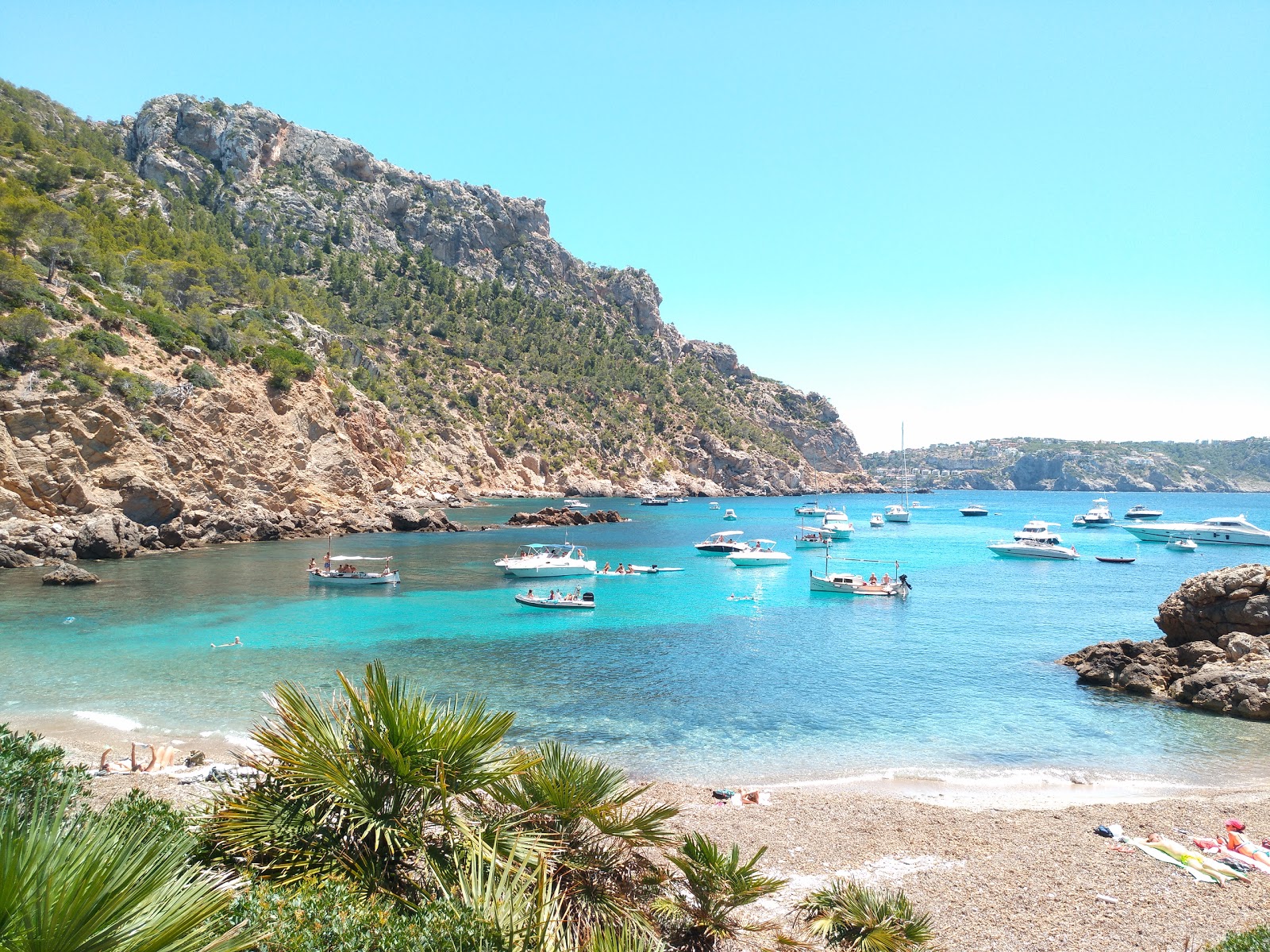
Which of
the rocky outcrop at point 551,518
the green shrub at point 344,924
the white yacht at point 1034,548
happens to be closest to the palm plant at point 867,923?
the green shrub at point 344,924

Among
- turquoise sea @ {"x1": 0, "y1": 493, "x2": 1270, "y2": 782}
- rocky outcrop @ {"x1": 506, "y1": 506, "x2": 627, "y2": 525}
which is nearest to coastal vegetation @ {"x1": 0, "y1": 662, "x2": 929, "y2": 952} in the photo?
turquoise sea @ {"x1": 0, "y1": 493, "x2": 1270, "y2": 782}

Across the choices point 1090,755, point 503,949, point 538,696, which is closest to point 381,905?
point 503,949

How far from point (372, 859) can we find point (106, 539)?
45.3 metres

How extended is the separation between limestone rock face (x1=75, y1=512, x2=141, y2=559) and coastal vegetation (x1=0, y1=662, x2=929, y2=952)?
41.2 m

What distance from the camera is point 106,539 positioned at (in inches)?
1591

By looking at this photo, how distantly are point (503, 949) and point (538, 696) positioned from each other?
52.5ft

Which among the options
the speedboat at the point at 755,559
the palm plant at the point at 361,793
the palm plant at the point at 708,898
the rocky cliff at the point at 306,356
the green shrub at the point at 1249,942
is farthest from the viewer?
the speedboat at the point at 755,559

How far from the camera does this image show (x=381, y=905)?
4.74 metres

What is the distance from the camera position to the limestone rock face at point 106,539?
39.8 meters

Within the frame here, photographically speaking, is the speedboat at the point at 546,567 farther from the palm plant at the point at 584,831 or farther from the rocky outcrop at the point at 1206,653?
the palm plant at the point at 584,831

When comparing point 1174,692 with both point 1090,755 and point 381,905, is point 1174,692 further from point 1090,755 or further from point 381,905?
point 381,905

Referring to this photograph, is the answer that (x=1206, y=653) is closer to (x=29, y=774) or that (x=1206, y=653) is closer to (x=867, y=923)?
(x=867, y=923)

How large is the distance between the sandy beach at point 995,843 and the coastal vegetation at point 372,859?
3.13m

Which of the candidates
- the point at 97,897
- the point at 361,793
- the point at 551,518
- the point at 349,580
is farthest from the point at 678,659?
the point at 551,518
